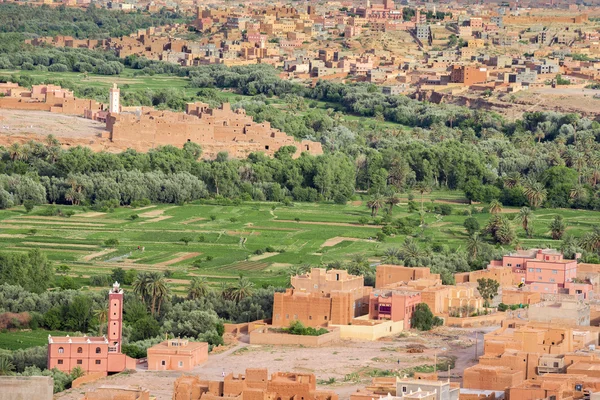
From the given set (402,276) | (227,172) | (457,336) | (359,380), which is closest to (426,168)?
(227,172)

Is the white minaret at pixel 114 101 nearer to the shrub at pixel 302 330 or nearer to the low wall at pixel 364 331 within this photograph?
the low wall at pixel 364 331

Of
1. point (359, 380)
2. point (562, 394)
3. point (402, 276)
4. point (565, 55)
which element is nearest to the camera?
point (562, 394)

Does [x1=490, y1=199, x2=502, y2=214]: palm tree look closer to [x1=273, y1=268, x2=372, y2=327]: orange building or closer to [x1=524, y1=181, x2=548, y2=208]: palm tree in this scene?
[x1=524, y1=181, x2=548, y2=208]: palm tree

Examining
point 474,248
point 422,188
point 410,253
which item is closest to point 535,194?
point 422,188

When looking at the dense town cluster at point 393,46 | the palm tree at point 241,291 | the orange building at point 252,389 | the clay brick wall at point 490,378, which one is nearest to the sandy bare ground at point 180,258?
the palm tree at point 241,291

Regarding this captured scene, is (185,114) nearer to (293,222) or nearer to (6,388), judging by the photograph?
(293,222)

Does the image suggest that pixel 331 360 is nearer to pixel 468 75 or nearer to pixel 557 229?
pixel 557 229

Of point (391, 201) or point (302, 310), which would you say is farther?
point (391, 201)
